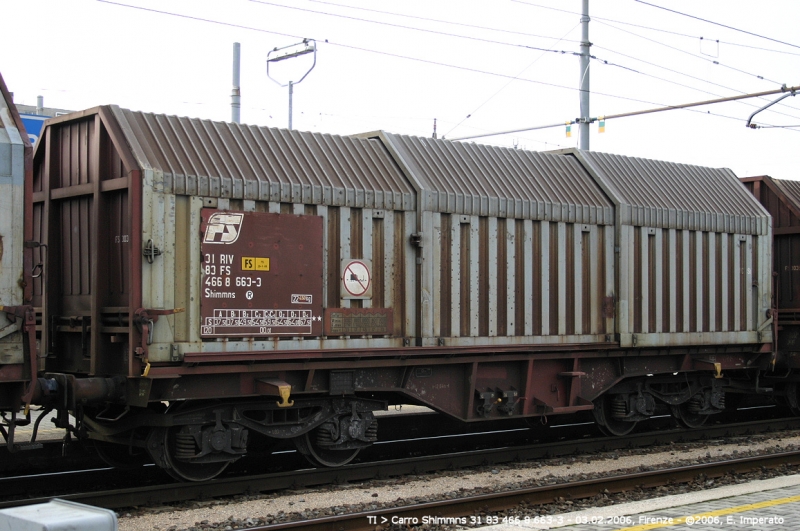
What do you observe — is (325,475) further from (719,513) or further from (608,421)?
(608,421)

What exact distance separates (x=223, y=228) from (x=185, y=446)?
2391 mm

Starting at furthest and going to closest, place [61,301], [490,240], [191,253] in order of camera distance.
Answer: [490,240] → [61,301] → [191,253]

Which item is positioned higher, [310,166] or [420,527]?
[310,166]

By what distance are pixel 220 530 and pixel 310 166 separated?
455 centimetres

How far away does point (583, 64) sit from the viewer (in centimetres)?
2100

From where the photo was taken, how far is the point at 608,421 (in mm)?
13445

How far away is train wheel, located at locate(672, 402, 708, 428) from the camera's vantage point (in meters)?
14.2

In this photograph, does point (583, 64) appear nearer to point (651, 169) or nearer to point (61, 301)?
point (651, 169)

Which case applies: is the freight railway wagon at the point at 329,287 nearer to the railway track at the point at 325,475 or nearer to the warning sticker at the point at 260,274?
the warning sticker at the point at 260,274

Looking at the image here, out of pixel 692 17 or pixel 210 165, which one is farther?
pixel 692 17

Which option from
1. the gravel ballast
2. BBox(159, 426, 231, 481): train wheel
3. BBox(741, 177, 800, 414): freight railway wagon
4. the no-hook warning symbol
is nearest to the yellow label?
the no-hook warning symbol

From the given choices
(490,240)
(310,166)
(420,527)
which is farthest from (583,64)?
(420,527)

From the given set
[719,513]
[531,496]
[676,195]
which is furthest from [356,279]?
[676,195]

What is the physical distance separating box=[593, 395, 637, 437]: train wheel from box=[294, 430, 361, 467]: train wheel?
453 cm
